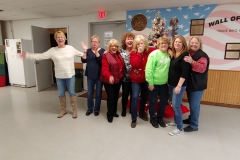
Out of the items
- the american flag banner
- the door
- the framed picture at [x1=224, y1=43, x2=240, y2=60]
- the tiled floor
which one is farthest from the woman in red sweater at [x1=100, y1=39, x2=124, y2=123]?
the door

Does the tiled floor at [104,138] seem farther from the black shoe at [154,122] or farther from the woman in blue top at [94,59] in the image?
the woman in blue top at [94,59]

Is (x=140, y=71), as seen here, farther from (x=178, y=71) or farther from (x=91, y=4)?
(x=91, y=4)

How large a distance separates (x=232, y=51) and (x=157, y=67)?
2.25 metres

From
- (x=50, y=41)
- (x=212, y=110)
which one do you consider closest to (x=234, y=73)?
(x=212, y=110)

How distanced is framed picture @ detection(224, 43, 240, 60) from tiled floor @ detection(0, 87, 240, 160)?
1.17 meters

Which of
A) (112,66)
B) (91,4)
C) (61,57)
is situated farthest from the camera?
(91,4)

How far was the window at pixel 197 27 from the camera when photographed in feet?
11.6

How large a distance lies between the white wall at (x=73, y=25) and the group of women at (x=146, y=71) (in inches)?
77.1

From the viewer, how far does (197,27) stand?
3.56 meters

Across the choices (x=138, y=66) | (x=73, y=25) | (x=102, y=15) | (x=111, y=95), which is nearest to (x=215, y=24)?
(x=138, y=66)

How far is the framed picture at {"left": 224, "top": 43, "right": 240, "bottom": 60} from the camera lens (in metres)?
3.38

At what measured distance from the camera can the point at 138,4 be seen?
3457 mm

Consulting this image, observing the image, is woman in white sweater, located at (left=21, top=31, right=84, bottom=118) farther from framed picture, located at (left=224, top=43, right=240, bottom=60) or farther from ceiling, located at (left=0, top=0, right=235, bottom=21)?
framed picture, located at (left=224, top=43, right=240, bottom=60)

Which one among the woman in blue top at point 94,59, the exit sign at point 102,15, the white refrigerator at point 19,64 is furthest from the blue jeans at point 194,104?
the white refrigerator at point 19,64
